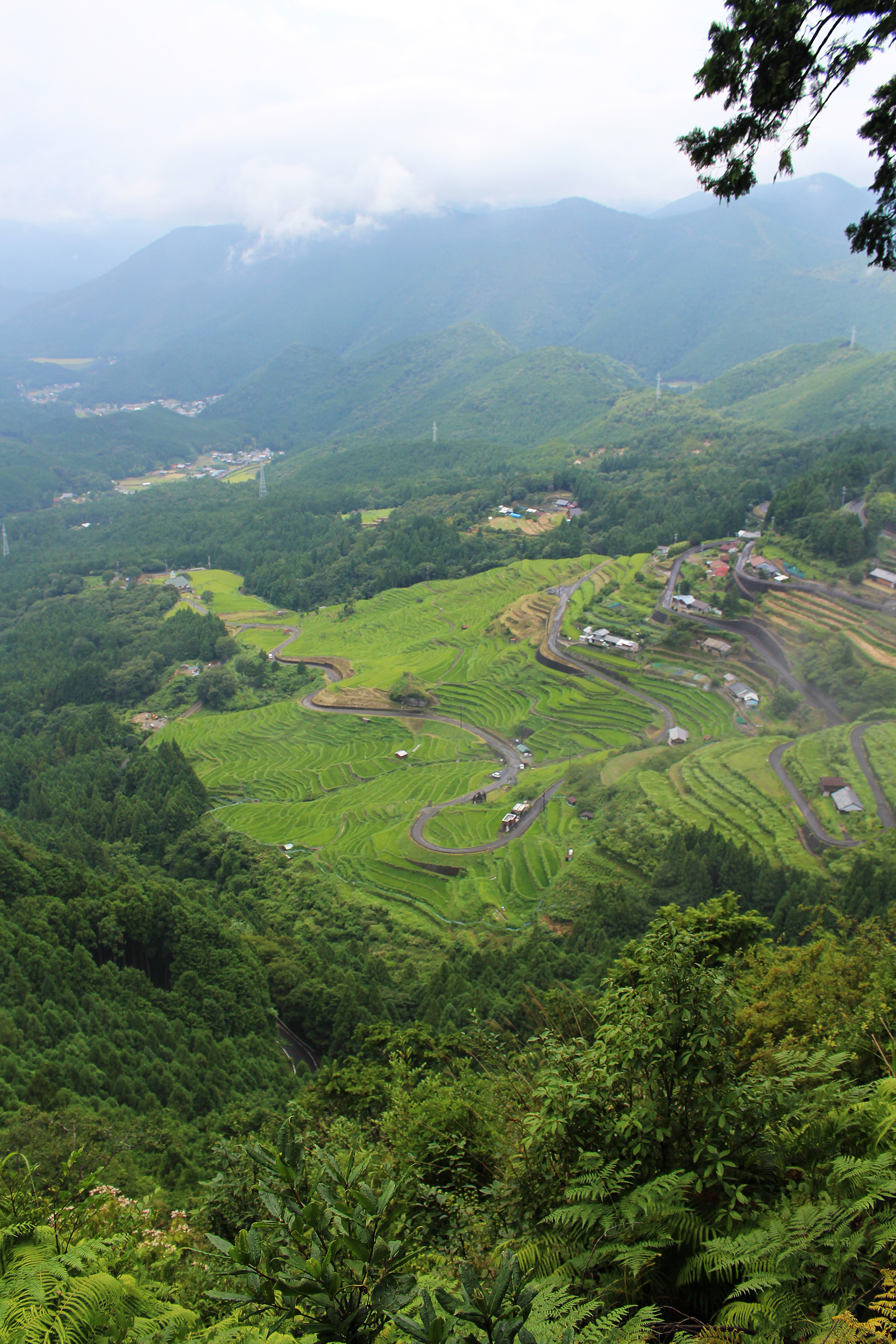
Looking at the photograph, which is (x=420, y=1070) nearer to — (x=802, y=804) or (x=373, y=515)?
(x=802, y=804)

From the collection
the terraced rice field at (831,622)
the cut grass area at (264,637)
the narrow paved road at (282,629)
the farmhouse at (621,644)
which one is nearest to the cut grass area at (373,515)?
the narrow paved road at (282,629)

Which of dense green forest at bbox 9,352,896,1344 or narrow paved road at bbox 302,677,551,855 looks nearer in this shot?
dense green forest at bbox 9,352,896,1344

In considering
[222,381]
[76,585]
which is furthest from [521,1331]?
[222,381]

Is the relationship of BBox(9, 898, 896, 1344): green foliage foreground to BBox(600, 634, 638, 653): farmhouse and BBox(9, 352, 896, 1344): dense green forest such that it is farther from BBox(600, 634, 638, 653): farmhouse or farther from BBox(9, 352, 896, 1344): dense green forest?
BBox(600, 634, 638, 653): farmhouse

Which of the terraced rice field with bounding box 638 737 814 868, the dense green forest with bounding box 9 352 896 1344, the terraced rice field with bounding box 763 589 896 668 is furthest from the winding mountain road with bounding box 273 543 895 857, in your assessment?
the dense green forest with bounding box 9 352 896 1344

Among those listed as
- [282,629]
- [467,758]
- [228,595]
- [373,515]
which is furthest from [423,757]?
[373,515]

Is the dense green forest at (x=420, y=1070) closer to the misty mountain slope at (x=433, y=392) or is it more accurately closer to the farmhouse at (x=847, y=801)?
the farmhouse at (x=847, y=801)
